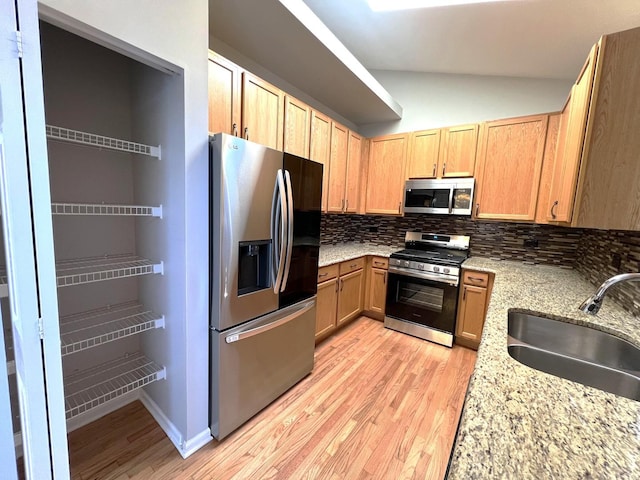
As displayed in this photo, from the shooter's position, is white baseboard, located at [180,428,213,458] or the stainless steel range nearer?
white baseboard, located at [180,428,213,458]

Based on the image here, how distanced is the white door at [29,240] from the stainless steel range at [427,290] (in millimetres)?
2753

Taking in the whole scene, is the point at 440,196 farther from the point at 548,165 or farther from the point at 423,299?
the point at 423,299

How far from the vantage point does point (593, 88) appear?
1.15 meters

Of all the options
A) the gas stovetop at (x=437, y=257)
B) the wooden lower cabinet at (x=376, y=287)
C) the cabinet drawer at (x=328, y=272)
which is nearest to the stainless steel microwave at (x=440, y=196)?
the gas stovetop at (x=437, y=257)

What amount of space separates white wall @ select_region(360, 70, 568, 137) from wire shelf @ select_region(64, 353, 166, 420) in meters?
3.64

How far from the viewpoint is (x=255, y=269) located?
1643 mm

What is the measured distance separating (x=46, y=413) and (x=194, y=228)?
2.83ft

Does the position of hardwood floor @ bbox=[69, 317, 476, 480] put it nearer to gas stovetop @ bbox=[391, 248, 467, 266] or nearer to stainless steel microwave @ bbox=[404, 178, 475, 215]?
gas stovetop @ bbox=[391, 248, 467, 266]

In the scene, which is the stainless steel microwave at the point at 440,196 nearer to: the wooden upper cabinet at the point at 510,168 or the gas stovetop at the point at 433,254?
the wooden upper cabinet at the point at 510,168

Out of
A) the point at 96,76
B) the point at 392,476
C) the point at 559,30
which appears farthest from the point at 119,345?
the point at 559,30

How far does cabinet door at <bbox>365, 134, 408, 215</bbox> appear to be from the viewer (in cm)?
329

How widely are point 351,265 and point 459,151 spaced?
5.68 ft

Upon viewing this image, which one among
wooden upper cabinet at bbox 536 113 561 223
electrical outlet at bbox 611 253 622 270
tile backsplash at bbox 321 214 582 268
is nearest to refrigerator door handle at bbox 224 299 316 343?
tile backsplash at bbox 321 214 582 268

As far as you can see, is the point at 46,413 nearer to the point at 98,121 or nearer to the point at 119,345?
the point at 119,345
